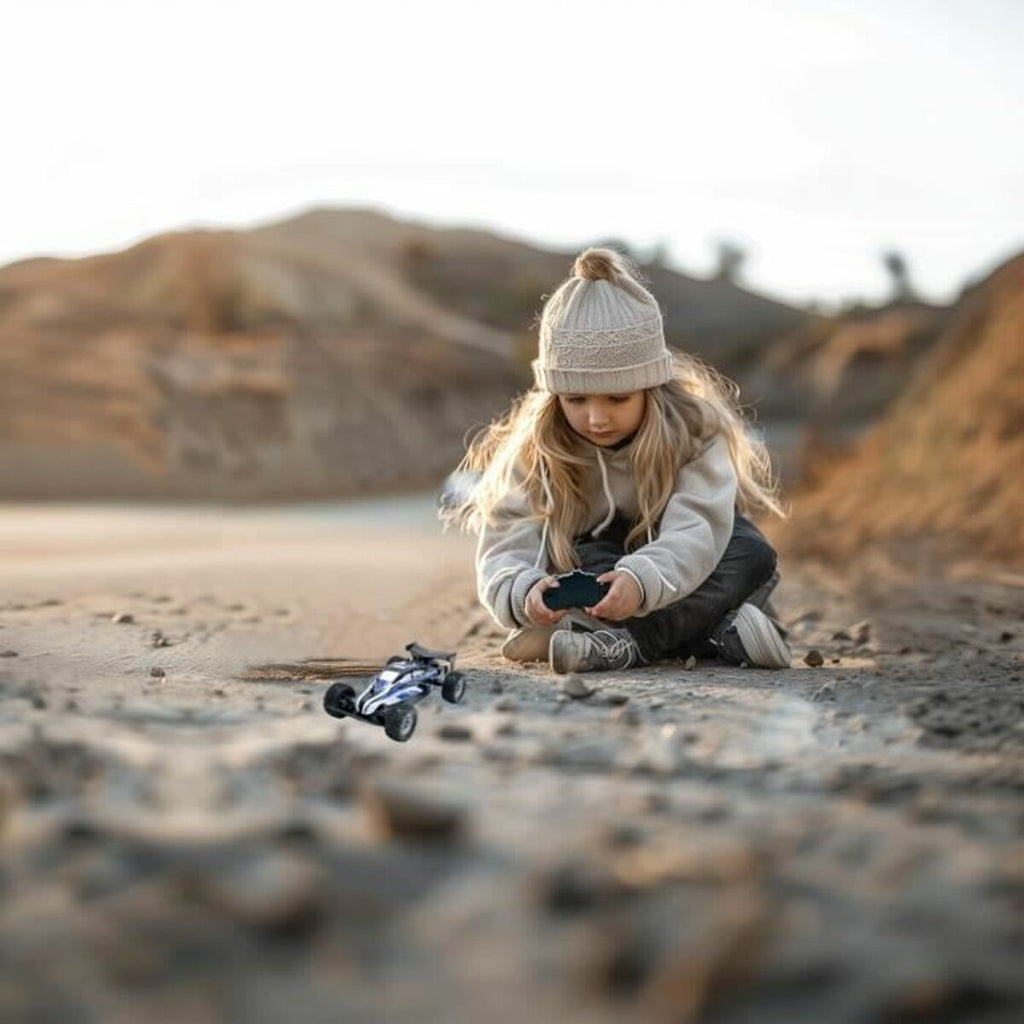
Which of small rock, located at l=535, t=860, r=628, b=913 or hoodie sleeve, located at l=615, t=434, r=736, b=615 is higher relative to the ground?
hoodie sleeve, located at l=615, t=434, r=736, b=615

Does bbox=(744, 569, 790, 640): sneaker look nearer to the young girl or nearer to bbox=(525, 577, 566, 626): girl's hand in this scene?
the young girl

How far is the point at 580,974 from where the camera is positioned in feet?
4.89

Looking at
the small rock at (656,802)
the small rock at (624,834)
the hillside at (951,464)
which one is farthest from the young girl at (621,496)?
the hillside at (951,464)

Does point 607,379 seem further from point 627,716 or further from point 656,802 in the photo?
point 656,802

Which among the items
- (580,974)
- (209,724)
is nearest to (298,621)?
(209,724)

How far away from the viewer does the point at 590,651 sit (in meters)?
3.53

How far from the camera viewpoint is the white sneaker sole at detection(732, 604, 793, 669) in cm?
369

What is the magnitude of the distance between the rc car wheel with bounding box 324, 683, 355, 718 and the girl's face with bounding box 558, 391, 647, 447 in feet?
4.16

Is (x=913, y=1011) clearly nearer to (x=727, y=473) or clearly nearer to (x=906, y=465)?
(x=727, y=473)

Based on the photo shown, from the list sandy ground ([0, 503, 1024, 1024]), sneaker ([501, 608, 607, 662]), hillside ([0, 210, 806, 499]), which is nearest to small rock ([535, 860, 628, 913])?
sandy ground ([0, 503, 1024, 1024])

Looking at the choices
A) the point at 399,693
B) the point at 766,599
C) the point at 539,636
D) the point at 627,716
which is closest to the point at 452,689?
the point at 399,693

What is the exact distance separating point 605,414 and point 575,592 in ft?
1.81

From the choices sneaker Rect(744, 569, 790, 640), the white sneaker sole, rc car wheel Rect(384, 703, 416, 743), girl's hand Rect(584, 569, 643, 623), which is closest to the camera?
rc car wheel Rect(384, 703, 416, 743)

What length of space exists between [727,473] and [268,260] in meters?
21.0
